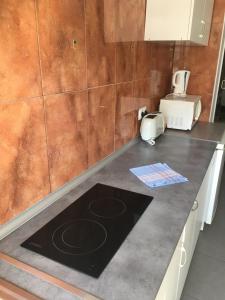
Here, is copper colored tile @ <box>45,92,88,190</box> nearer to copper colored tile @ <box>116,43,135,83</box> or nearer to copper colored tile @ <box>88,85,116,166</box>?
copper colored tile @ <box>88,85,116,166</box>

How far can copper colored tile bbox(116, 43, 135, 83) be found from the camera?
1.55 metres

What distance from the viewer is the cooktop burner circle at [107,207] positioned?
3.75 ft

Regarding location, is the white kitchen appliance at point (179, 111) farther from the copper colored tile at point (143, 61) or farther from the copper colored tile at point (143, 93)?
the copper colored tile at point (143, 61)

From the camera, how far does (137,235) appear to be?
0.99 metres

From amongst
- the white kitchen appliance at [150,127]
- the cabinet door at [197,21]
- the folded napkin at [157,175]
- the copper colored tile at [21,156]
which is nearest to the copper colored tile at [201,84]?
the cabinet door at [197,21]

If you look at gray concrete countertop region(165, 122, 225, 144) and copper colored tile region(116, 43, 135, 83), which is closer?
copper colored tile region(116, 43, 135, 83)

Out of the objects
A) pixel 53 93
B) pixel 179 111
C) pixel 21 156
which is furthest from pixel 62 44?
pixel 179 111

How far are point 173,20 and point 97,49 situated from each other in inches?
28.1

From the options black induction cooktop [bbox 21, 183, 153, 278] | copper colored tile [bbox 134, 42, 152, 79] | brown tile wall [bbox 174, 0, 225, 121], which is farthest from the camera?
brown tile wall [bbox 174, 0, 225, 121]

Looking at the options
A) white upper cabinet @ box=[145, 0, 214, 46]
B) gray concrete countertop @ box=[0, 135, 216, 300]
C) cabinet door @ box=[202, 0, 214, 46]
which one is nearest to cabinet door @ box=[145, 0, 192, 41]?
white upper cabinet @ box=[145, 0, 214, 46]

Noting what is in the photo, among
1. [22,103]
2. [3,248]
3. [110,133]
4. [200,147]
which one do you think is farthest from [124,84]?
[3,248]

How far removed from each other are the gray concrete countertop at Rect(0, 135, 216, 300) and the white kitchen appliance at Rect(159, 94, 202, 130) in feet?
1.94

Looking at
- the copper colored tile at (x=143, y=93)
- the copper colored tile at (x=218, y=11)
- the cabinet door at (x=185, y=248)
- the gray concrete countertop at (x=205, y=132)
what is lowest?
the cabinet door at (x=185, y=248)

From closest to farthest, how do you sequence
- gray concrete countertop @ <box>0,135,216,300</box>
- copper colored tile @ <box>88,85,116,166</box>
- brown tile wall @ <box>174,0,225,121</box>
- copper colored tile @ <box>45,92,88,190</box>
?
gray concrete countertop @ <box>0,135,216,300</box> → copper colored tile @ <box>45,92,88,190</box> → copper colored tile @ <box>88,85,116,166</box> → brown tile wall @ <box>174,0,225,121</box>
